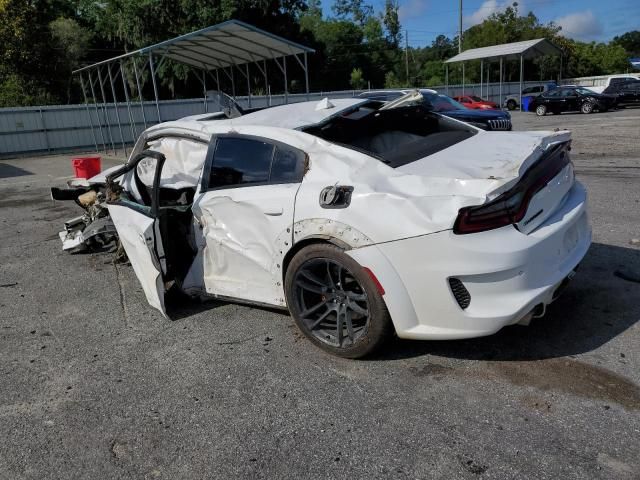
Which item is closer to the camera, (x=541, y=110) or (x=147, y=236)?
(x=147, y=236)

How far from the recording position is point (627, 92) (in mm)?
28188

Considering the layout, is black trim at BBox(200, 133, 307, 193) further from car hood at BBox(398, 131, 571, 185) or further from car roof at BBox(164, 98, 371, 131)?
car hood at BBox(398, 131, 571, 185)

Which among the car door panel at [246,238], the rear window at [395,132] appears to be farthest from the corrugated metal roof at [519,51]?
the car door panel at [246,238]

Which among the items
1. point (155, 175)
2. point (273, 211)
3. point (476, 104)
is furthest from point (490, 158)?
point (476, 104)

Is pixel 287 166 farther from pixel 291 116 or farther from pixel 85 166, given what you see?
pixel 85 166

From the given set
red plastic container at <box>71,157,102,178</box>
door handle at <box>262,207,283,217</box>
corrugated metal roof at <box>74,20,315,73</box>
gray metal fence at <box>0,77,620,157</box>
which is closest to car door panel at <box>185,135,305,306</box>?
door handle at <box>262,207,283,217</box>

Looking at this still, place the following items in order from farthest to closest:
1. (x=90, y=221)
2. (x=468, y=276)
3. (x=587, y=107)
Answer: (x=587, y=107)
(x=90, y=221)
(x=468, y=276)

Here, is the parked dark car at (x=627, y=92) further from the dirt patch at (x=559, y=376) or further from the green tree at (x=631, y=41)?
the green tree at (x=631, y=41)

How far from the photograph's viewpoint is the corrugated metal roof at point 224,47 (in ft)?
43.7

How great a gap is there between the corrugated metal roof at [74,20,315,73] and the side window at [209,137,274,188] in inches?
385

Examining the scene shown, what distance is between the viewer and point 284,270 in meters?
3.53

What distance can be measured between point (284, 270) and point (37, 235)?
547 centimetres

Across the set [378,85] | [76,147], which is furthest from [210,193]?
[378,85]

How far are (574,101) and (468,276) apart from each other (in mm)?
28256
